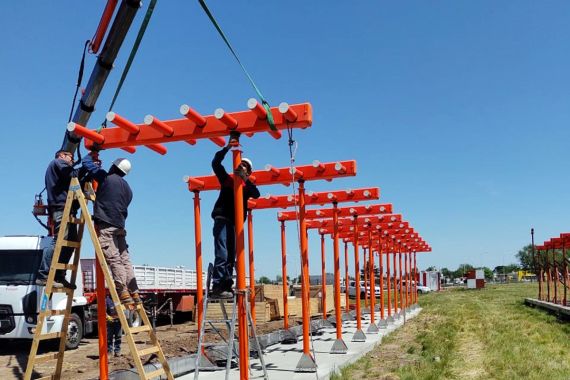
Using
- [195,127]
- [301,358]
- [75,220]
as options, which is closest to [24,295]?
[75,220]

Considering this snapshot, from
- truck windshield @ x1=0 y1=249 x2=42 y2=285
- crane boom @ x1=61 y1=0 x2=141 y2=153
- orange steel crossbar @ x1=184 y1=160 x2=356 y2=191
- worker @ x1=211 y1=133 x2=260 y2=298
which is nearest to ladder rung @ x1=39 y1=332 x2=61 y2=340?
worker @ x1=211 y1=133 x2=260 y2=298

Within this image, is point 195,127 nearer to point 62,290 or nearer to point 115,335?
point 62,290

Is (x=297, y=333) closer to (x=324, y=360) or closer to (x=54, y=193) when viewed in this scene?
(x=324, y=360)

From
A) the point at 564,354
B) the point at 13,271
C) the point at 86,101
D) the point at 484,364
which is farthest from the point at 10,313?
the point at 564,354

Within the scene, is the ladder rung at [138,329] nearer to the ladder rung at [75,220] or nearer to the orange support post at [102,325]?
the orange support post at [102,325]

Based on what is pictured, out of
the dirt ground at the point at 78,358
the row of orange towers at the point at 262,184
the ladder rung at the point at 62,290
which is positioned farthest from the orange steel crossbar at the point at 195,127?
the dirt ground at the point at 78,358

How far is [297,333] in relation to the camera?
13.3m

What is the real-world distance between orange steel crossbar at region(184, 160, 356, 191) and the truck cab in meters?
3.40

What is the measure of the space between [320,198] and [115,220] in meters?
5.90

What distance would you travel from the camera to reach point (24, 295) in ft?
37.9

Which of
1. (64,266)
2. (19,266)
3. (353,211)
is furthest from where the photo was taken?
(353,211)

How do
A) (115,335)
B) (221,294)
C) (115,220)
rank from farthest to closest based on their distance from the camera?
(115,335) < (115,220) < (221,294)

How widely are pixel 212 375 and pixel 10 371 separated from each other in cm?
392

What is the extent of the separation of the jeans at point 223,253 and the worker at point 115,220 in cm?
106
